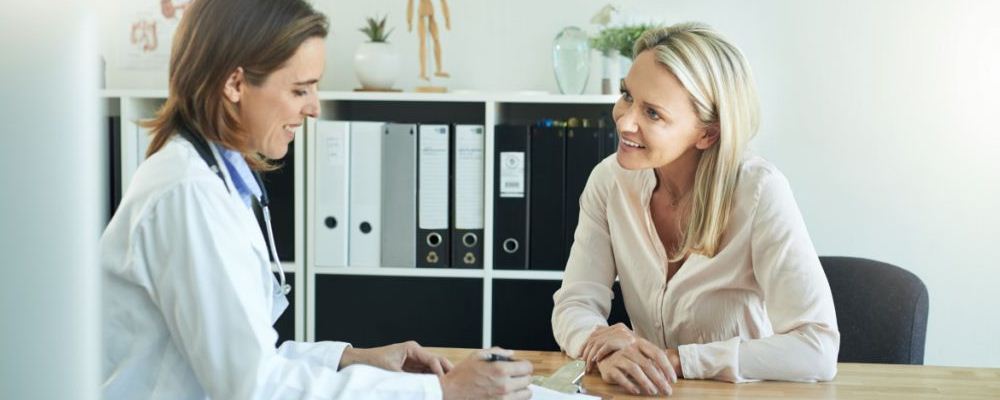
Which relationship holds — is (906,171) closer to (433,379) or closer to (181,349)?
(433,379)

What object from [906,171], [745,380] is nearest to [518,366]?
[745,380]

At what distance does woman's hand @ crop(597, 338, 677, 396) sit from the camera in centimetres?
149

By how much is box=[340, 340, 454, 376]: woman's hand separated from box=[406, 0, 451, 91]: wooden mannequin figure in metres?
1.54

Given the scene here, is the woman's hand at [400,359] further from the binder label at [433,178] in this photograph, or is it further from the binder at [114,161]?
the binder at [114,161]

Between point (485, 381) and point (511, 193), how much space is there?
1511mm

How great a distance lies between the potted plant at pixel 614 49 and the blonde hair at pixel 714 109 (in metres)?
0.90

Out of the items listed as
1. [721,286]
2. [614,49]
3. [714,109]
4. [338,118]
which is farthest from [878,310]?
[338,118]

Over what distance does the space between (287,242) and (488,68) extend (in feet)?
2.57

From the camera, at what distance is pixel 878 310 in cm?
201

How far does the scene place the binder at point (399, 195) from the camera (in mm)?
2805

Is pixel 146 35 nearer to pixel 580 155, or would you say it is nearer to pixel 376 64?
pixel 376 64

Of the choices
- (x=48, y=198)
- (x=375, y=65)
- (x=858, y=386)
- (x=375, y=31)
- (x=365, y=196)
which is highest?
(x=375, y=31)

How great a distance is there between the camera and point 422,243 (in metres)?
2.87

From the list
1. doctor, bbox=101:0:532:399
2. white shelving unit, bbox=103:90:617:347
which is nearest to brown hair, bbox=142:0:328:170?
doctor, bbox=101:0:532:399
